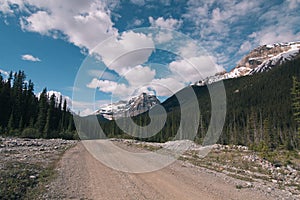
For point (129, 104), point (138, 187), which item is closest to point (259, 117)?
point (129, 104)

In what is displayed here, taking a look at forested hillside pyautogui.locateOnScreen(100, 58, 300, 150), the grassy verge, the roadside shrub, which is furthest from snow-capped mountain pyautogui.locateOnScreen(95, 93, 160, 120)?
forested hillside pyautogui.locateOnScreen(100, 58, 300, 150)

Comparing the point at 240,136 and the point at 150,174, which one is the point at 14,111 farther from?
the point at 240,136

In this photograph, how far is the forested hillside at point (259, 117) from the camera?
68.5 m

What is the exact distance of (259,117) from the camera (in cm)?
9712

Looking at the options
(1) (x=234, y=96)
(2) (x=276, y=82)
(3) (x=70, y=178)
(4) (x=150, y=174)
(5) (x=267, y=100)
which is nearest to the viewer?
(3) (x=70, y=178)

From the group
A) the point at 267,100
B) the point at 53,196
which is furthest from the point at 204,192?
the point at 267,100

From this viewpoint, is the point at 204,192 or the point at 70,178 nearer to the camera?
the point at 204,192

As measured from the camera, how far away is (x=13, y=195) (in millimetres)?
7547

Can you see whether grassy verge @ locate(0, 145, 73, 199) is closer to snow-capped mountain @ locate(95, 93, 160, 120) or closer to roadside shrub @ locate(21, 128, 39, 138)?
snow-capped mountain @ locate(95, 93, 160, 120)

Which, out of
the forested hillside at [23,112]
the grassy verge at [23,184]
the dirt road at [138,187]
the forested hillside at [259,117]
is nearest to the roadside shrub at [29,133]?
the forested hillside at [23,112]

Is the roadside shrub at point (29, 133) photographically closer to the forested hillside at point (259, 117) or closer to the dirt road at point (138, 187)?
the forested hillside at point (259, 117)

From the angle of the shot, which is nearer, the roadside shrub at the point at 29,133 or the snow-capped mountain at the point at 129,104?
the snow-capped mountain at the point at 129,104

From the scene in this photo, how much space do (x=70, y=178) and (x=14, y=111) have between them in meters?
55.6

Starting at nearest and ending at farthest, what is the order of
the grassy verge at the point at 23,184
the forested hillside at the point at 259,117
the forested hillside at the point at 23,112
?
the grassy verge at the point at 23,184, the forested hillside at the point at 23,112, the forested hillside at the point at 259,117
